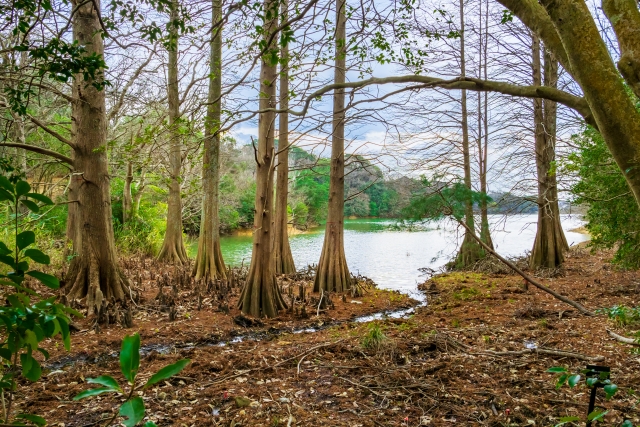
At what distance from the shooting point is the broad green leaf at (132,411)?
2.26 feet

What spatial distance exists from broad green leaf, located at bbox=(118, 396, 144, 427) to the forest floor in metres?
2.11

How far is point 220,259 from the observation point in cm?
919

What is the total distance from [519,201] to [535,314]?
5348 mm

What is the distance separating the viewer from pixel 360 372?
137 inches

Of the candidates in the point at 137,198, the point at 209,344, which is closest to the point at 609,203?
the point at 209,344

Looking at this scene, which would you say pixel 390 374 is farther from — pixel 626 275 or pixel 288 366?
pixel 626 275

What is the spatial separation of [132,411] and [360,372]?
9.86 ft

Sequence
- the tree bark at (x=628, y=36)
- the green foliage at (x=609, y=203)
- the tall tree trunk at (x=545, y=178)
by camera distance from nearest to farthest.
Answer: the tree bark at (x=628, y=36) → the green foliage at (x=609, y=203) → the tall tree trunk at (x=545, y=178)

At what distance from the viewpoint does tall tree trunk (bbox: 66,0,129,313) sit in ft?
20.0

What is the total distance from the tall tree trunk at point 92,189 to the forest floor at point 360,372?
29.1 inches

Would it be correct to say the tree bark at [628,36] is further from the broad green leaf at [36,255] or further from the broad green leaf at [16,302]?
the broad green leaf at [16,302]

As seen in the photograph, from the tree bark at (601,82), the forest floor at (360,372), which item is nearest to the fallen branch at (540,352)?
the forest floor at (360,372)

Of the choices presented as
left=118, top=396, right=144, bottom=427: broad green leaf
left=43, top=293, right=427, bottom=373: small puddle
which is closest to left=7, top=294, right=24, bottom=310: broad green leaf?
left=118, top=396, right=144, bottom=427: broad green leaf

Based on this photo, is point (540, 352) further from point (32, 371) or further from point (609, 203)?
point (32, 371)
